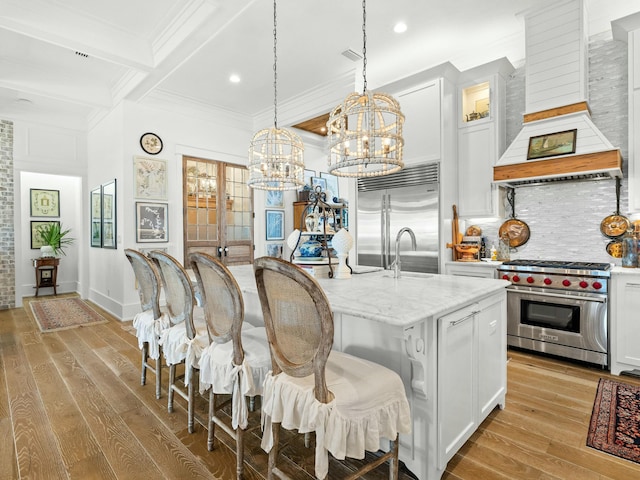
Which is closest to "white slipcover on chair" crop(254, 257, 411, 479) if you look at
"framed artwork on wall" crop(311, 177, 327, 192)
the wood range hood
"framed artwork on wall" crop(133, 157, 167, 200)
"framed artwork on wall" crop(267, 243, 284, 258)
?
the wood range hood

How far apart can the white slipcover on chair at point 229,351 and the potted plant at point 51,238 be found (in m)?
6.98

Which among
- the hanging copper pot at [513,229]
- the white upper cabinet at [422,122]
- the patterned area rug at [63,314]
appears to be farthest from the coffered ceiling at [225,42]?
the patterned area rug at [63,314]

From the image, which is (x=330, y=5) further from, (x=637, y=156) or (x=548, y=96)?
(x=637, y=156)

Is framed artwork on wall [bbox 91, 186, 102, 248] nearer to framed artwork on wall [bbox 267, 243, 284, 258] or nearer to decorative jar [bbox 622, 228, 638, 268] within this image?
framed artwork on wall [bbox 267, 243, 284, 258]

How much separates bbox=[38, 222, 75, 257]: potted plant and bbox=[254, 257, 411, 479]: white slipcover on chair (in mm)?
7542

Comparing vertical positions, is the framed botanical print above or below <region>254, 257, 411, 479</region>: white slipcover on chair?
above

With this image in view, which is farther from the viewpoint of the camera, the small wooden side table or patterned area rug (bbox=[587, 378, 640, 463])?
the small wooden side table

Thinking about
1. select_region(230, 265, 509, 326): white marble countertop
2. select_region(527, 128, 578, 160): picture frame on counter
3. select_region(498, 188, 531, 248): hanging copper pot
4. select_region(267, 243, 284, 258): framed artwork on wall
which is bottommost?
select_region(230, 265, 509, 326): white marble countertop

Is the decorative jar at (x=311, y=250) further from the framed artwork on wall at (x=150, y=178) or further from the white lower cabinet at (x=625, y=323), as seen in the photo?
the framed artwork on wall at (x=150, y=178)

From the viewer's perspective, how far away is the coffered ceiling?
3.33 meters

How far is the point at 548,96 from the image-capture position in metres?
3.46

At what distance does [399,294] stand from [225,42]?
3559 millimetres

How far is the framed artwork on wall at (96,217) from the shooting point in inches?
229

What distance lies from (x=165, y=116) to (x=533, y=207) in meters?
5.18
